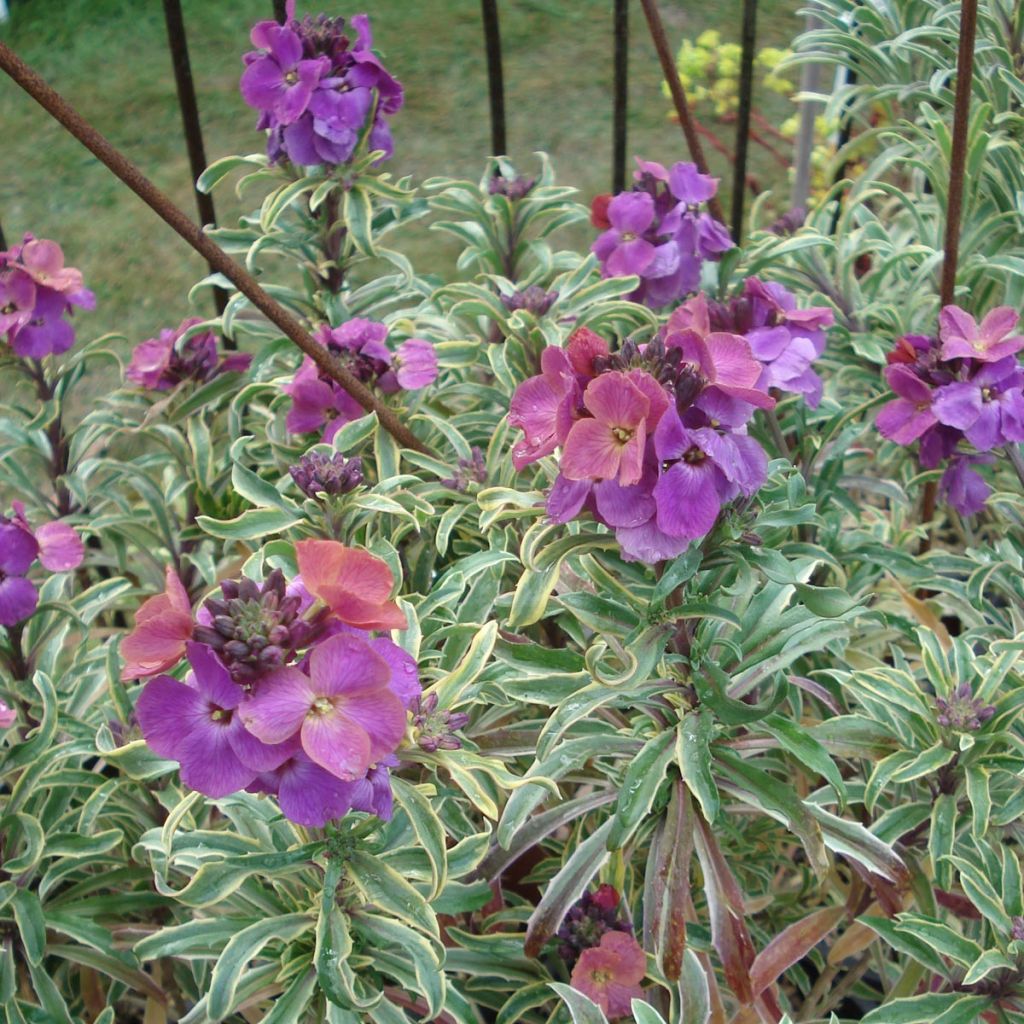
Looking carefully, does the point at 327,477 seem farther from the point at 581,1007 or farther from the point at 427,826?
the point at 581,1007

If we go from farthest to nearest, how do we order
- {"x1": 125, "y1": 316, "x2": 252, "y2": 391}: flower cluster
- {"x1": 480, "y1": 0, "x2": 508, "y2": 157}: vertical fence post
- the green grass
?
the green grass, {"x1": 480, "y1": 0, "x2": 508, "y2": 157}: vertical fence post, {"x1": 125, "y1": 316, "x2": 252, "y2": 391}: flower cluster

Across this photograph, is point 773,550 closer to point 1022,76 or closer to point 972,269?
point 972,269

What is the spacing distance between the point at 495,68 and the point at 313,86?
903 millimetres

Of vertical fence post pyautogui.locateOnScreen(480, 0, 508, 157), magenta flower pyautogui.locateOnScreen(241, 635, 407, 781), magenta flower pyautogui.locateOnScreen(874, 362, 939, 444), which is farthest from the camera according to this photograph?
vertical fence post pyautogui.locateOnScreen(480, 0, 508, 157)

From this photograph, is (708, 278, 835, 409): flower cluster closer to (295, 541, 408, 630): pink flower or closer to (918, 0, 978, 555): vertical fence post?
(918, 0, 978, 555): vertical fence post

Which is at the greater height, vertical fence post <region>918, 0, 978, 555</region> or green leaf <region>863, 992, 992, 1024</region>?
vertical fence post <region>918, 0, 978, 555</region>

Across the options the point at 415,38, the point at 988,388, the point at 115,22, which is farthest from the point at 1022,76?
the point at 115,22

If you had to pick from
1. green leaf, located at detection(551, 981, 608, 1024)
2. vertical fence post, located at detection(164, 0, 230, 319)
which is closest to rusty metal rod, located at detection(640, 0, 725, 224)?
vertical fence post, located at detection(164, 0, 230, 319)

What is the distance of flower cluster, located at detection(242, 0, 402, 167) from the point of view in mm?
1708

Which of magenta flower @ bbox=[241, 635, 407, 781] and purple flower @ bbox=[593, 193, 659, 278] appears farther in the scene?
purple flower @ bbox=[593, 193, 659, 278]

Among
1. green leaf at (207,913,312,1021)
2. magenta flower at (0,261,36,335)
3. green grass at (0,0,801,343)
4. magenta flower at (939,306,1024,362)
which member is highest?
magenta flower at (939,306,1024,362)

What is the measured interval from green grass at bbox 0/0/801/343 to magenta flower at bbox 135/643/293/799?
341 centimetres

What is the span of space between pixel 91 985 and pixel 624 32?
6.89ft

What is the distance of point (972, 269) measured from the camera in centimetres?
194
